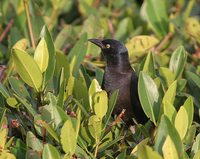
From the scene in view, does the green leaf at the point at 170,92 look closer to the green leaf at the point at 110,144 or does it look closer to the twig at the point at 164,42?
the green leaf at the point at 110,144

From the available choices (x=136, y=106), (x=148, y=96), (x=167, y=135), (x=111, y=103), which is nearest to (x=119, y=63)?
(x=136, y=106)

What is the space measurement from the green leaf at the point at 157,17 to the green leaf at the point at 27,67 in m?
2.25

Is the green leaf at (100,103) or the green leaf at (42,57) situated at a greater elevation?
the green leaf at (42,57)

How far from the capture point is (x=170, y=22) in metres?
5.85

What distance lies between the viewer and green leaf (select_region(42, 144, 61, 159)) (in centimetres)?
329

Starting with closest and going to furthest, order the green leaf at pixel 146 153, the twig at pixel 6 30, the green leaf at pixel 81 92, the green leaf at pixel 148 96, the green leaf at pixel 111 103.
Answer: the green leaf at pixel 146 153 < the green leaf at pixel 111 103 < the green leaf at pixel 148 96 < the green leaf at pixel 81 92 < the twig at pixel 6 30

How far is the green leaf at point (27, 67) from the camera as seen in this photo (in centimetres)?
377

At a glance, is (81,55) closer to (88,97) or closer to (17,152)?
(88,97)

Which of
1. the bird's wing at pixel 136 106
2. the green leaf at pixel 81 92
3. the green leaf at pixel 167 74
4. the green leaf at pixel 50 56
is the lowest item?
the bird's wing at pixel 136 106

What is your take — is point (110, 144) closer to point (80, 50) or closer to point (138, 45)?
point (80, 50)

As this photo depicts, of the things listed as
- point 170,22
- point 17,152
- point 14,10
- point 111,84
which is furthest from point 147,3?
point 17,152

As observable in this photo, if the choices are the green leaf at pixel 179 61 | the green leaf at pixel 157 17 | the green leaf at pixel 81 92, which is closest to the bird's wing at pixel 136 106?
the green leaf at pixel 179 61

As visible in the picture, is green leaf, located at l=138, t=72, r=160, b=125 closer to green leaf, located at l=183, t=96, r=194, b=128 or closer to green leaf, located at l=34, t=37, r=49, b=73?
green leaf, located at l=183, t=96, r=194, b=128

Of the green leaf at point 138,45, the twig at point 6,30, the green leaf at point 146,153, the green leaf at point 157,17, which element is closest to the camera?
the green leaf at point 146,153
